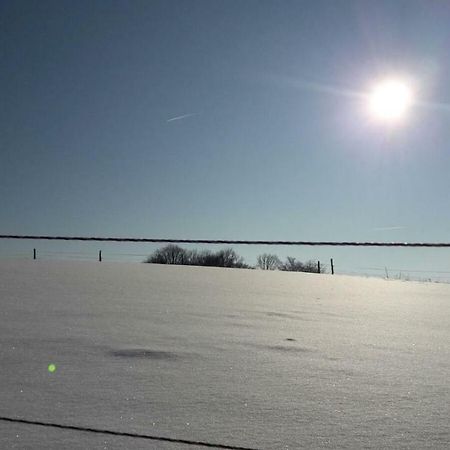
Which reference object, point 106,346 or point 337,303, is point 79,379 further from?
point 337,303

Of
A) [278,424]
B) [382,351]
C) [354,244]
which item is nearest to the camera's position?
[278,424]

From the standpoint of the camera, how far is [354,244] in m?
2.55

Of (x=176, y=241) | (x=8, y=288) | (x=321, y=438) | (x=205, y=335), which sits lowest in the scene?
(x=321, y=438)

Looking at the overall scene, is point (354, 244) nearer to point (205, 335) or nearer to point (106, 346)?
point (205, 335)

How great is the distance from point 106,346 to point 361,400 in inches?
35.0

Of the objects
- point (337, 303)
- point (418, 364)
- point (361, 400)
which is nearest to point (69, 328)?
point (361, 400)

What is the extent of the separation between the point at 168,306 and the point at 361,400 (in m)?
1.58

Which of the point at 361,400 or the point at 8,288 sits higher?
the point at 8,288

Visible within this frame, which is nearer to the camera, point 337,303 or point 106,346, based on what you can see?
point 106,346

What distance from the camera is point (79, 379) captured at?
120 centimetres

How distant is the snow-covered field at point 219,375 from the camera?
0.93 metres

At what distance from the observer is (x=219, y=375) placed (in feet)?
4.28

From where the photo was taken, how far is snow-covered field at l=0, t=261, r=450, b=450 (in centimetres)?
93

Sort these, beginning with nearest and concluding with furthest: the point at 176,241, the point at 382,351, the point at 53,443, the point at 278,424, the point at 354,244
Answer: the point at 53,443, the point at 278,424, the point at 382,351, the point at 354,244, the point at 176,241
